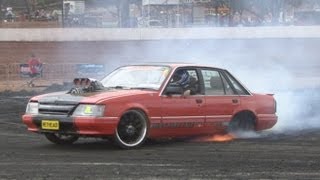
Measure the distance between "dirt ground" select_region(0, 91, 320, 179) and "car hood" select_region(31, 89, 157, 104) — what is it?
650mm

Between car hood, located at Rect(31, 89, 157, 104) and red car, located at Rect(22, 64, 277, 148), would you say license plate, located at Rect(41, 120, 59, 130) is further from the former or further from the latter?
car hood, located at Rect(31, 89, 157, 104)

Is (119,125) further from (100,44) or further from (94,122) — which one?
(100,44)

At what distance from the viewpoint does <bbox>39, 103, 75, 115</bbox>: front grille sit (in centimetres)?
883

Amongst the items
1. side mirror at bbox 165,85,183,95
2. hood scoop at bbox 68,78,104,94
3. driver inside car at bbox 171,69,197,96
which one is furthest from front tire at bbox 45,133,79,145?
driver inside car at bbox 171,69,197,96

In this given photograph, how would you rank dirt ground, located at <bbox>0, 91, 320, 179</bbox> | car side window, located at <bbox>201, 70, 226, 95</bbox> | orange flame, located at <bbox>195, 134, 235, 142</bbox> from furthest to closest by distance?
orange flame, located at <bbox>195, 134, 235, 142</bbox>
car side window, located at <bbox>201, 70, 226, 95</bbox>
dirt ground, located at <bbox>0, 91, 320, 179</bbox>

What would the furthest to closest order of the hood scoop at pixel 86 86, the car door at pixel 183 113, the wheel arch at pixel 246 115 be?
1. the wheel arch at pixel 246 115
2. the car door at pixel 183 113
3. the hood scoop at pixel 86 86

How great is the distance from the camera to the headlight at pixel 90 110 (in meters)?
8.73

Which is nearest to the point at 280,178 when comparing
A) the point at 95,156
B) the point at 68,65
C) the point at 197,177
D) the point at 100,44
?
the point at 197,177

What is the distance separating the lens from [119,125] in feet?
29.4

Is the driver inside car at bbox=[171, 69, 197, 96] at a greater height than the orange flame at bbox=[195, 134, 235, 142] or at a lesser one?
greater

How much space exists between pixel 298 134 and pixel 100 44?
25832 mm

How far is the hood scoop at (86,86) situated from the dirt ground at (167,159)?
2.51 feet

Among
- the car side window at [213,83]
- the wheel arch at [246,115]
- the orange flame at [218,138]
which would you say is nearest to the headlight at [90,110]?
the car side window at [213,83]

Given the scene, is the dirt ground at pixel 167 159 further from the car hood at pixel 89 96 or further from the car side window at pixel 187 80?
the car side window at pixel 187 80
